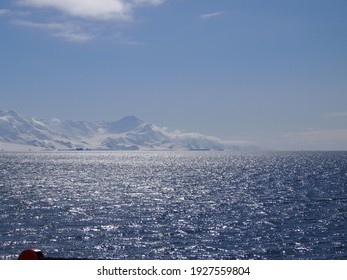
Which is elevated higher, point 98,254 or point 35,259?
point 35,259

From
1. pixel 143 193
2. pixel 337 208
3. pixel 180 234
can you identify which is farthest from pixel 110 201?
pixel 337 208

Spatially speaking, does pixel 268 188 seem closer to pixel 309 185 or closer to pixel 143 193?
pixel 309 185

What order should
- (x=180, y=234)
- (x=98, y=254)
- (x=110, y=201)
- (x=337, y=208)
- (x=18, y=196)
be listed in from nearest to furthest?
1. (x=98, y=254)
2. (x=180, y=234)
3. (x=337, y=208)
4. (x=110, y=201)
5. (x=18, y=196)

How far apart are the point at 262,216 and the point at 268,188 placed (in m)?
46.3

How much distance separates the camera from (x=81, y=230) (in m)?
58.6

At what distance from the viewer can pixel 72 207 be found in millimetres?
79875

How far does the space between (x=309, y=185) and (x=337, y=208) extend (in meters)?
43.8

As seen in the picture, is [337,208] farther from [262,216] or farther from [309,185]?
[309,185]

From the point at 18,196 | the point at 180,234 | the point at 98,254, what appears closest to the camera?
the point at 98,254

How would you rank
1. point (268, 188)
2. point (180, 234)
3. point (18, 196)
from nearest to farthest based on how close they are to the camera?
point (180, 234), point (18, 196), point (268, 188)
